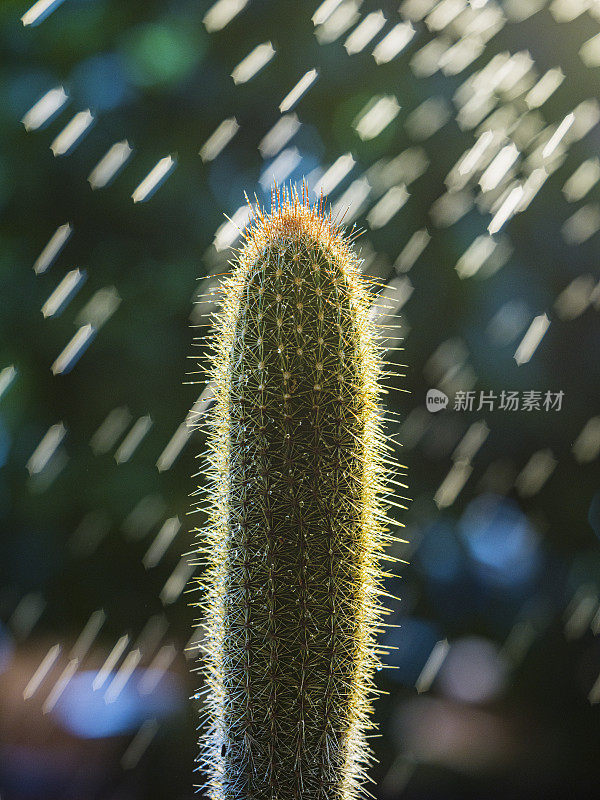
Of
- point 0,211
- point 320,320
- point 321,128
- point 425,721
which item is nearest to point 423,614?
point 425,721

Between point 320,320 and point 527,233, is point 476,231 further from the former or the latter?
point 320,320

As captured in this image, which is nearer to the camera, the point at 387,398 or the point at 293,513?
the point at 293,513

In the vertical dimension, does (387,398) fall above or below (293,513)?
above

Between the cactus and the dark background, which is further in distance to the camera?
the dark background

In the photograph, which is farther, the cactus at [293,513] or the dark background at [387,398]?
the dark background at [387,398]
